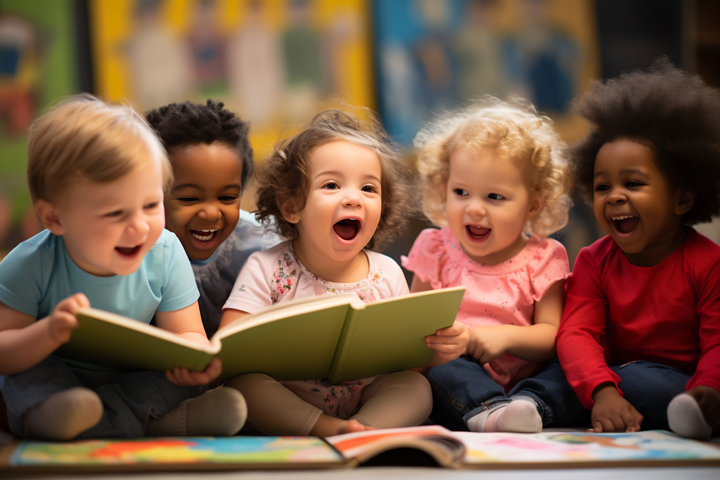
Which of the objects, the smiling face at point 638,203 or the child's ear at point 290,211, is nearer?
the smiling face at point 638,203

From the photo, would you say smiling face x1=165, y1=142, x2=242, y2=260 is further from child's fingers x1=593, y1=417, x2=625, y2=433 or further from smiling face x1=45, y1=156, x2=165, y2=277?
child's fingers x1=593, y1=417, x2=625, y2=433

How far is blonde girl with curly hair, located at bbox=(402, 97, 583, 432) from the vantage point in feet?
3.77

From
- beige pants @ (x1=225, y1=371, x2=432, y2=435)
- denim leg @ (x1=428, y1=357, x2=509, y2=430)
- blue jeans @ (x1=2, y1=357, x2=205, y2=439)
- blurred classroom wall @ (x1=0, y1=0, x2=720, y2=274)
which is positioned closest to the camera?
blue jeans @ (x1=2, y1=357, x2=205, y2=439)

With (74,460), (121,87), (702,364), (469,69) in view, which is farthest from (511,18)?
(74,460)

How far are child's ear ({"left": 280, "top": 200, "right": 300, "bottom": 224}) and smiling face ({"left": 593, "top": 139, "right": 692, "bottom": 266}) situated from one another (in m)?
0.62

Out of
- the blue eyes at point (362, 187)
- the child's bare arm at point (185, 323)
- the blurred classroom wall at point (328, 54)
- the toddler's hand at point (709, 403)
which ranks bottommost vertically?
the toddler's hand at point (709, 403)

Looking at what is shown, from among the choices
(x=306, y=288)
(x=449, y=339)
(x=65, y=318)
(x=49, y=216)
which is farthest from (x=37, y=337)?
(x=449, y=339)

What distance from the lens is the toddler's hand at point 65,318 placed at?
78 cm

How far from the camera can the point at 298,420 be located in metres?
1.00

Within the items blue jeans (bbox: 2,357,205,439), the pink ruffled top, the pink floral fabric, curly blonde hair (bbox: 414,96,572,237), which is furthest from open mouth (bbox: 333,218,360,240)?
blue jeans (bbox: 2,357,205,439)

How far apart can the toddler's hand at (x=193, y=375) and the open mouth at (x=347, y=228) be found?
0.41m

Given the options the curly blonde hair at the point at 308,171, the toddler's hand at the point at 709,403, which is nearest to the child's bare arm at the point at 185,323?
the curly blonde hair at the point at 308,171

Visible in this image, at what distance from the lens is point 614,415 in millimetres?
1044

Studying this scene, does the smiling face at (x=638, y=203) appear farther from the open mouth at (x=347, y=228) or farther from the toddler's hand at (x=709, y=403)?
the open mouth at (x=347, y=228)
